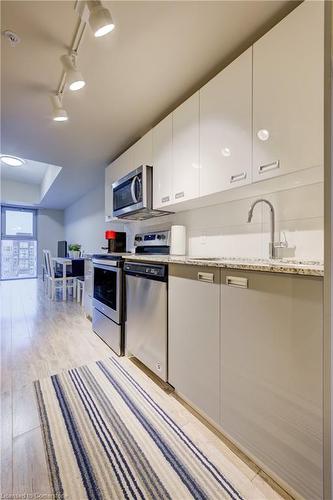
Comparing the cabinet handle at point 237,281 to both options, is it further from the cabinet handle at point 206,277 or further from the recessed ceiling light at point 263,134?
the recessed ceiling light at point 263,134

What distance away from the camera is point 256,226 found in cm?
164

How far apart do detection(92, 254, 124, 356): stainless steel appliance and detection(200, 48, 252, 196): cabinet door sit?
3.66 feet

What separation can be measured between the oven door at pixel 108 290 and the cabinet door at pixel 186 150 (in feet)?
3.06

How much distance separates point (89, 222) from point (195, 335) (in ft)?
15.1

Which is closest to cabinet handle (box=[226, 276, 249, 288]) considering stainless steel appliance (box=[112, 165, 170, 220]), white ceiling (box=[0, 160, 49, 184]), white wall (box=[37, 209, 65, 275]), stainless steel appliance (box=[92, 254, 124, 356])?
stainless steel appliance (box=[92, 254, 124, 356])

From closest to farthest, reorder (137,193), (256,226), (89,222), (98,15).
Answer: (98,15), (256,226), (137,193), (89,222)

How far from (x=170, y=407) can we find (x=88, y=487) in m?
0.60

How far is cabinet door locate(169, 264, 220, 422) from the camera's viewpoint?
1.19 metres

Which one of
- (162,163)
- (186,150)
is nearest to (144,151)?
(162,163)

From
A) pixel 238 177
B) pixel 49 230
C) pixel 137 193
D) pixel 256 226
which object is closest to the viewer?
pixel 238 177

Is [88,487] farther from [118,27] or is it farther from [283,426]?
[118,27]

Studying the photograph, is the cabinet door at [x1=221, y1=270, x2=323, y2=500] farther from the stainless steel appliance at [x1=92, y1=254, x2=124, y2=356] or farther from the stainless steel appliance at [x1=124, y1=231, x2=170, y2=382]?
the stainless steel appliance at [x1=92, y1=254, x2=124, y2=356]

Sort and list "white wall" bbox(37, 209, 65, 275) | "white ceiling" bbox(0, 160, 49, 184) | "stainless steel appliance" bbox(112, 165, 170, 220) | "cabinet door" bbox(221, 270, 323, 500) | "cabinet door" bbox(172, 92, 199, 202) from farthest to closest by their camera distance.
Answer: "white wall" bbox(37, 209, 65, 275) < "white ceiling" bbox(0, 160, 49, 184) < "stainless steel appliance" bbox(112, 165, 170, 220) < "cabinet door" bbox(172, 92, 199, 202) < "cabinet door" bbox(221, 270, 323, 500)

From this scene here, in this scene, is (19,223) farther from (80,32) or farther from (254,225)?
(254,225)
